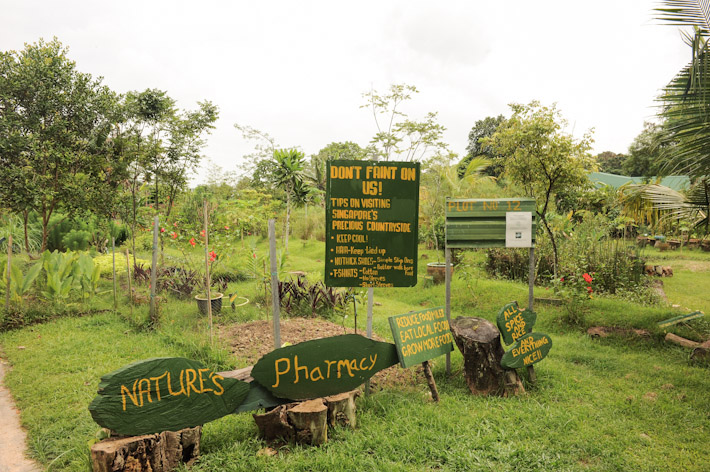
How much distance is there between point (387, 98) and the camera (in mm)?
10555

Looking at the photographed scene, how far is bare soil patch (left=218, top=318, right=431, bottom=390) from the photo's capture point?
3.85 m

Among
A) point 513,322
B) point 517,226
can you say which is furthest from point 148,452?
point 517,226

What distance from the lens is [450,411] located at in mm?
3195

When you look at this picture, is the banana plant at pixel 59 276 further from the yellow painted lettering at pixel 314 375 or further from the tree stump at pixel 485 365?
the tree stump at pixel 485 365

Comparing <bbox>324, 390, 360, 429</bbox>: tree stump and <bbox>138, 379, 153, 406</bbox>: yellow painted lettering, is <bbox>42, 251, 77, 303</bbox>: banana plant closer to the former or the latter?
<bbox>138, 379, 153, 406</bbox>: yellow painted lettering

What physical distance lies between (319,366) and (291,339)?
1.92 metres

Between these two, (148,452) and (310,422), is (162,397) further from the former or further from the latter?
(310,422)

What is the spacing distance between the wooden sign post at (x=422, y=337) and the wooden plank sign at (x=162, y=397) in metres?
1.31

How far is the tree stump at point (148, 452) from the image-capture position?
2.12 meters

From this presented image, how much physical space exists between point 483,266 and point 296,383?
7520 mm

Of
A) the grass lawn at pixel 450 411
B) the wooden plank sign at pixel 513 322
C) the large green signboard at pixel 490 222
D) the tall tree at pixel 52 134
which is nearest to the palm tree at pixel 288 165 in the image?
the tall tree at pixel 52 134

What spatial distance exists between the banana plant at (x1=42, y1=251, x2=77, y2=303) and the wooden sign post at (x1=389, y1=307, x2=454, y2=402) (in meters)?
5.20

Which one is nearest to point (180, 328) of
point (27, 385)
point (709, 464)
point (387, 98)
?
point (27, 385)

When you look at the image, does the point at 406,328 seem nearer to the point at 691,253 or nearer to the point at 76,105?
the point at 76,105
